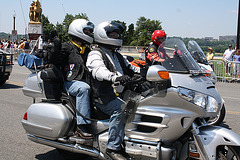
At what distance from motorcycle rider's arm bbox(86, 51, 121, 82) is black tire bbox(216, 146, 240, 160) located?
1.46 metres

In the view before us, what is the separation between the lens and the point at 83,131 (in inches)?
169

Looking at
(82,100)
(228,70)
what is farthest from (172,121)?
(228,70)

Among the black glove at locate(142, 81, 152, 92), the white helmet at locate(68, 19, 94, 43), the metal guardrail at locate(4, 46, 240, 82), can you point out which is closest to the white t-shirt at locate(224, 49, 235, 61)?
Result: the metal guardrail at locate(4, 46, 240, 82)

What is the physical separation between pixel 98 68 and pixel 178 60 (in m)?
1.01

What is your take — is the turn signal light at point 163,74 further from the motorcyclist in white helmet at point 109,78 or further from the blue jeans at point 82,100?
the blue jeans at point 82,100

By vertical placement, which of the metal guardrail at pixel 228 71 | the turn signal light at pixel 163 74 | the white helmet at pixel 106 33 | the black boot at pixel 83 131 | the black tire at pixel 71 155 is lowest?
the black tire at pixel 71 155

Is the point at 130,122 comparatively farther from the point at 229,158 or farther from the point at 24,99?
the point at 24,99

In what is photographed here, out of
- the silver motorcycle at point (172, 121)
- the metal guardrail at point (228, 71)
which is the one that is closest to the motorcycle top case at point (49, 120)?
the silver motorcycle at point (172, 121)

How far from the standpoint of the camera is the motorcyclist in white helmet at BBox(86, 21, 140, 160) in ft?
13.0

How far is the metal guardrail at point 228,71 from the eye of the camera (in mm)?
15586

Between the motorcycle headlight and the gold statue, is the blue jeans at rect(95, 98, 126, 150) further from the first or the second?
the gold statue

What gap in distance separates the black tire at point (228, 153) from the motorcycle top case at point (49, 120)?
1969 millimetres

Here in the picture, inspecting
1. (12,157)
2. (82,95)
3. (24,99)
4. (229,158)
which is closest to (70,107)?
(82,95)

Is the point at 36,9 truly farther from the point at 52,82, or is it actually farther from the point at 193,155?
the point at 193,155
